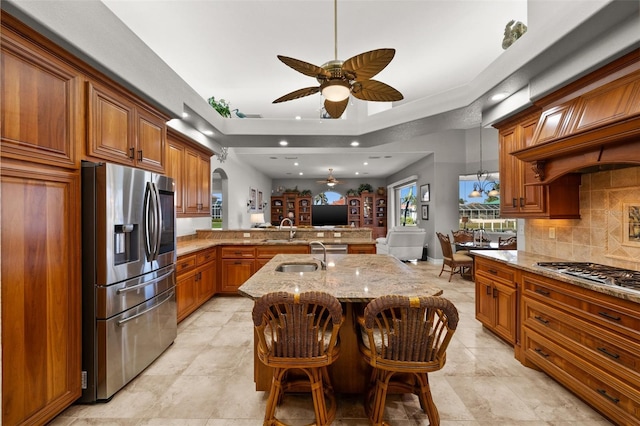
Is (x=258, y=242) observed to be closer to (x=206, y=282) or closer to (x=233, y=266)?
(x=233, y=266)

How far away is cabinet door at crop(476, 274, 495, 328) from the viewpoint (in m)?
2.98

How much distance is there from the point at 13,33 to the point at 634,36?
141 inches

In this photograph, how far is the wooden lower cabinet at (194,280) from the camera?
11.1ft

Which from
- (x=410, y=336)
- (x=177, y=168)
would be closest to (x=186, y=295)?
(x=177, y=168)

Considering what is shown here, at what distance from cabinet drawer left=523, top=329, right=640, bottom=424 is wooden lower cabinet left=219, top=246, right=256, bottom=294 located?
3627mm

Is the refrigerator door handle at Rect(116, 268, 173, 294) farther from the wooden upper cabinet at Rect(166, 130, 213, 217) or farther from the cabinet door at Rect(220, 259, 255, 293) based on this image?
the cabinet door at Rect(220, 259, 255, 293)

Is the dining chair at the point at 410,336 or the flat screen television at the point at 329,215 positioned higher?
the flat screen television at the point at 329,215

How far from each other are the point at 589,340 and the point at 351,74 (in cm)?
242

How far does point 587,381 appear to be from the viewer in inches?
73.8

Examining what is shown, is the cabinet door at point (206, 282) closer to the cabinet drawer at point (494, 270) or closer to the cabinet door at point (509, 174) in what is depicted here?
the cabinet drawer at point (494, 270)

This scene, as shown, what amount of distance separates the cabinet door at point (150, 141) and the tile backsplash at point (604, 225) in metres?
4.02

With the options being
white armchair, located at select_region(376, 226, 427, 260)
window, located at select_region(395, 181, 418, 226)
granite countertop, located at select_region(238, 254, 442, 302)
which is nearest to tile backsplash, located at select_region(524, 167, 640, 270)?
granite countertop, located at select_region(238, 254, 442, 302)

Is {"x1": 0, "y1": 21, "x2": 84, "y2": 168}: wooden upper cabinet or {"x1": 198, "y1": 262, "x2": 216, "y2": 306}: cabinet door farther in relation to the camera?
{"x1": 198, "y1": 262, "x2": 216, "y2": 306}: cabinet door

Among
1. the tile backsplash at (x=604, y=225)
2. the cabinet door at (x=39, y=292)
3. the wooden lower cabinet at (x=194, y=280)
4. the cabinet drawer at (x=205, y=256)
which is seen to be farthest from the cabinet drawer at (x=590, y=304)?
the cabinet drawer at (x=205, y=256)
